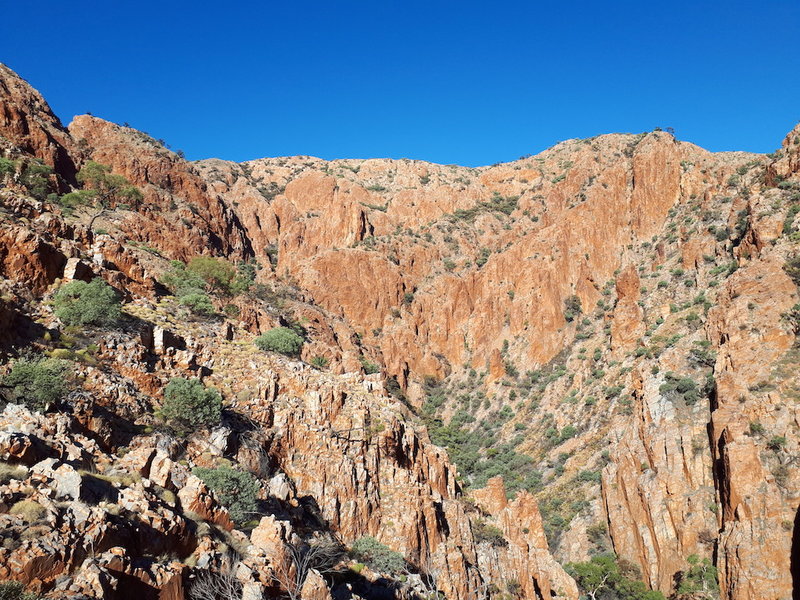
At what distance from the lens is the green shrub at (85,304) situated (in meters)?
20.9

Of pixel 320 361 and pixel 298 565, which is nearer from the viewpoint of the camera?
pixel 298 565

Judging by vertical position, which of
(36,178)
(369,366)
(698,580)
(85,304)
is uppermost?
(36,178)

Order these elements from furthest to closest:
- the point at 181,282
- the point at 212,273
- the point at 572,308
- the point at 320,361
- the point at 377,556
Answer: the point at 572,308 < the point at 320,361 < the point at 212,273 < the point at 181,282 < the point at 377,556

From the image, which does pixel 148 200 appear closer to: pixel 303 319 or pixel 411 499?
pixel 303 319

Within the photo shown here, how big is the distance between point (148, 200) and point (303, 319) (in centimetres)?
2076

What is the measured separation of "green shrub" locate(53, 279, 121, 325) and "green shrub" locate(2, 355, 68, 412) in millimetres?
5141

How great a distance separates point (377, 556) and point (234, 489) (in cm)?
719

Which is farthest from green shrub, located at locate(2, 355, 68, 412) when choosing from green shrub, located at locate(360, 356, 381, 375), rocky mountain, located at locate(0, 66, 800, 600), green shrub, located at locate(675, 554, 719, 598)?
green shrub, located at locate(360, 356, 381, 375)

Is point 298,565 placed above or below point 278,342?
below

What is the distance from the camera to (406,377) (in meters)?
72.3

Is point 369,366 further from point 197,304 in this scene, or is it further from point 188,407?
point 188,407

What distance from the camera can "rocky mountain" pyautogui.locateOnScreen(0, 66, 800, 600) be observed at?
560 inches

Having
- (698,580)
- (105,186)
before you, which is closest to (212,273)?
(105,186)

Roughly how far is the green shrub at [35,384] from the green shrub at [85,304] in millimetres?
5141
